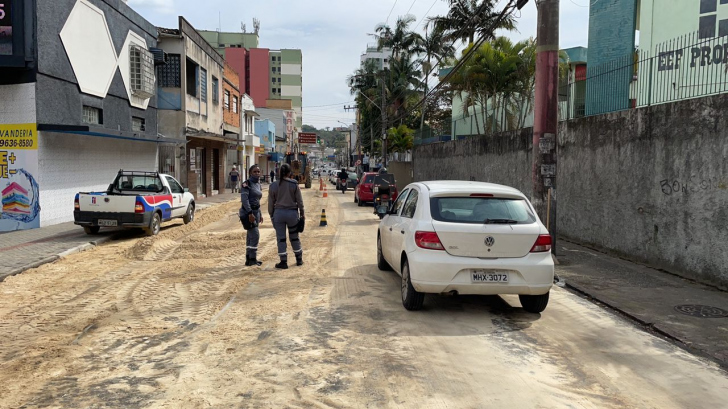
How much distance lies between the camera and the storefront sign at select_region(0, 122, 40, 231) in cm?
1511

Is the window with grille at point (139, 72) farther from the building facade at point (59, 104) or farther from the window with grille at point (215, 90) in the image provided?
the window with grille at point (215, 90)

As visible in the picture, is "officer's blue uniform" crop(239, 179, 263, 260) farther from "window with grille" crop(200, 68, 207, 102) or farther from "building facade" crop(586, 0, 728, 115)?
"window with grille" crop(200, 68, 207, 102)

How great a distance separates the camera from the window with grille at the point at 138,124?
2254cm

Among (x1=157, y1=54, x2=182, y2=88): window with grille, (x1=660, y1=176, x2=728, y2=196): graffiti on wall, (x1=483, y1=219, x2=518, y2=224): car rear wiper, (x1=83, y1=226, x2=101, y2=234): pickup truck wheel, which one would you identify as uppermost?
(x1=157, y1=54, x2=182, y2=88): window with grille

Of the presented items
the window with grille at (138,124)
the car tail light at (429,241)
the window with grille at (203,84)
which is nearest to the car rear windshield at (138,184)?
the window with grille at (138,124)

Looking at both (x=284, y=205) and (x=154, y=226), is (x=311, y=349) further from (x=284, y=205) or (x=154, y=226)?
(x=154, y=226)

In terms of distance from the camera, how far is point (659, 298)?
800cm

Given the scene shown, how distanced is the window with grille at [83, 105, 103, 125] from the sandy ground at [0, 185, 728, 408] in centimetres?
1050

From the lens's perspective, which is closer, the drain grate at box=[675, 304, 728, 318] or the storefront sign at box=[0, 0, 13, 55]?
the drain grate at box=[675, 304, 728, 318]

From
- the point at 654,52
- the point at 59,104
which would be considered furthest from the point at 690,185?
the point at 59,104

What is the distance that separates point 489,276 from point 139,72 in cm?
1970

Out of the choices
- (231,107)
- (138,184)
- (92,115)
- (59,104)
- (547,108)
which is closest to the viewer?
(547,108)

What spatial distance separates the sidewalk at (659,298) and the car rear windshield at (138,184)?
1082 cm

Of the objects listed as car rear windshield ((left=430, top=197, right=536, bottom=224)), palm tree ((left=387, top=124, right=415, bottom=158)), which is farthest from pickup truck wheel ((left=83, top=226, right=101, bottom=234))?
palm tree ((left=387, top=124, right=415, bottom=158))
